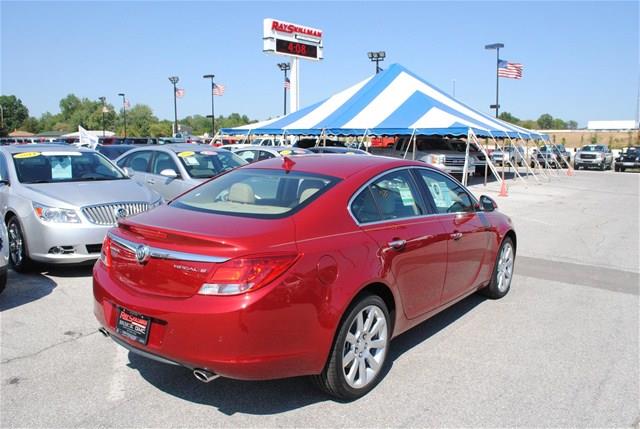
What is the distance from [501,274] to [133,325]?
4093 millimetres

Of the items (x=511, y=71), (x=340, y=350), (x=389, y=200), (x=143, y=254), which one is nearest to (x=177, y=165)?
(x=389, y=200)

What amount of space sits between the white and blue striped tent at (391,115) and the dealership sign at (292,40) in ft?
26.8

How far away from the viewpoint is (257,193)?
4109 mm

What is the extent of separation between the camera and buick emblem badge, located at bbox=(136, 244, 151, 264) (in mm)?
3316

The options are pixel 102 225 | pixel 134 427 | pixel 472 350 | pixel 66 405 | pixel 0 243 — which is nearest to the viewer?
pixel 134 427

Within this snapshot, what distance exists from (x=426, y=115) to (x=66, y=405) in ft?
66.3

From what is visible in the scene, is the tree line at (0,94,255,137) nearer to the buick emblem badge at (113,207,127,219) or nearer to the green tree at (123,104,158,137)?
the green tree at (123,104,158,137)

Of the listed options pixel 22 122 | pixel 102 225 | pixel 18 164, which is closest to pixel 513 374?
pixel 102 225

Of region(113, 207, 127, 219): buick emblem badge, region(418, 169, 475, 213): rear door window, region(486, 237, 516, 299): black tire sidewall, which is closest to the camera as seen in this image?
region(418, 169, 475, 213): rear door window

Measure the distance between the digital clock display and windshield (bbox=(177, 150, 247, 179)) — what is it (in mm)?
26035

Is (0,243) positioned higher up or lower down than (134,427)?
higher up

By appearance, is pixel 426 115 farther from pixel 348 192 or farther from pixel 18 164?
pixel 348 192

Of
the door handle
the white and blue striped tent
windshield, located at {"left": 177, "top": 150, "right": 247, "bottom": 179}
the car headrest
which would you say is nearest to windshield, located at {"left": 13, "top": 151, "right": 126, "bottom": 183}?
windshield, located at {"left": 177, "top": 150, "right": 247, "bottom": 179}

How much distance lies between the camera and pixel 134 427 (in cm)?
322
